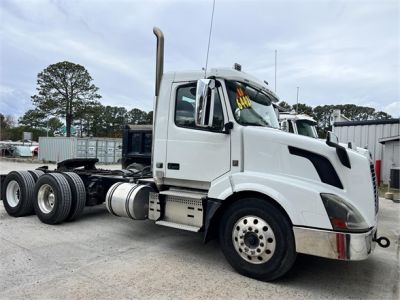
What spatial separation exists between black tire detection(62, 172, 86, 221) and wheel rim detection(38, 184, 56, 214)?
1.40 feet

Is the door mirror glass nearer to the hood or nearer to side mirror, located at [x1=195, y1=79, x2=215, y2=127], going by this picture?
the hood

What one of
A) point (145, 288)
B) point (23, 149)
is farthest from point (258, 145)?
point (23, 149)

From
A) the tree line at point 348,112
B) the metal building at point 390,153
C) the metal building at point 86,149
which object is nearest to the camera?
the metal building at point 390,153

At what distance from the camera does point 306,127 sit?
34.4 ft

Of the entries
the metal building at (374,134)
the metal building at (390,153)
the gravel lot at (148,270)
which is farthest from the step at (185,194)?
the metal building at (374,134)

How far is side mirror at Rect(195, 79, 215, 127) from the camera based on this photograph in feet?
13.8

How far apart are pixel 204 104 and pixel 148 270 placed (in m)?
2.21

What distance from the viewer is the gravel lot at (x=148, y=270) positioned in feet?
12.5

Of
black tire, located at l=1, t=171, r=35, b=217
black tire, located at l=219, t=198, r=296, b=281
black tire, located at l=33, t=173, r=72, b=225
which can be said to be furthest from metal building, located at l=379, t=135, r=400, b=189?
black tire, located at l=1, t=171, r=35, b=217

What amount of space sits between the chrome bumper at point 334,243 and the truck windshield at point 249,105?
1.57 m

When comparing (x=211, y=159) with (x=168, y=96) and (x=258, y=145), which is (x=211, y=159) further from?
(x=168, y=96)

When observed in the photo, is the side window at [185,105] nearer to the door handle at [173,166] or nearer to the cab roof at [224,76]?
the cab roof at [224,76]

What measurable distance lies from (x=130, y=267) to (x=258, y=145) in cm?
227

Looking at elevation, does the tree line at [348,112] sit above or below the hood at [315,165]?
above
